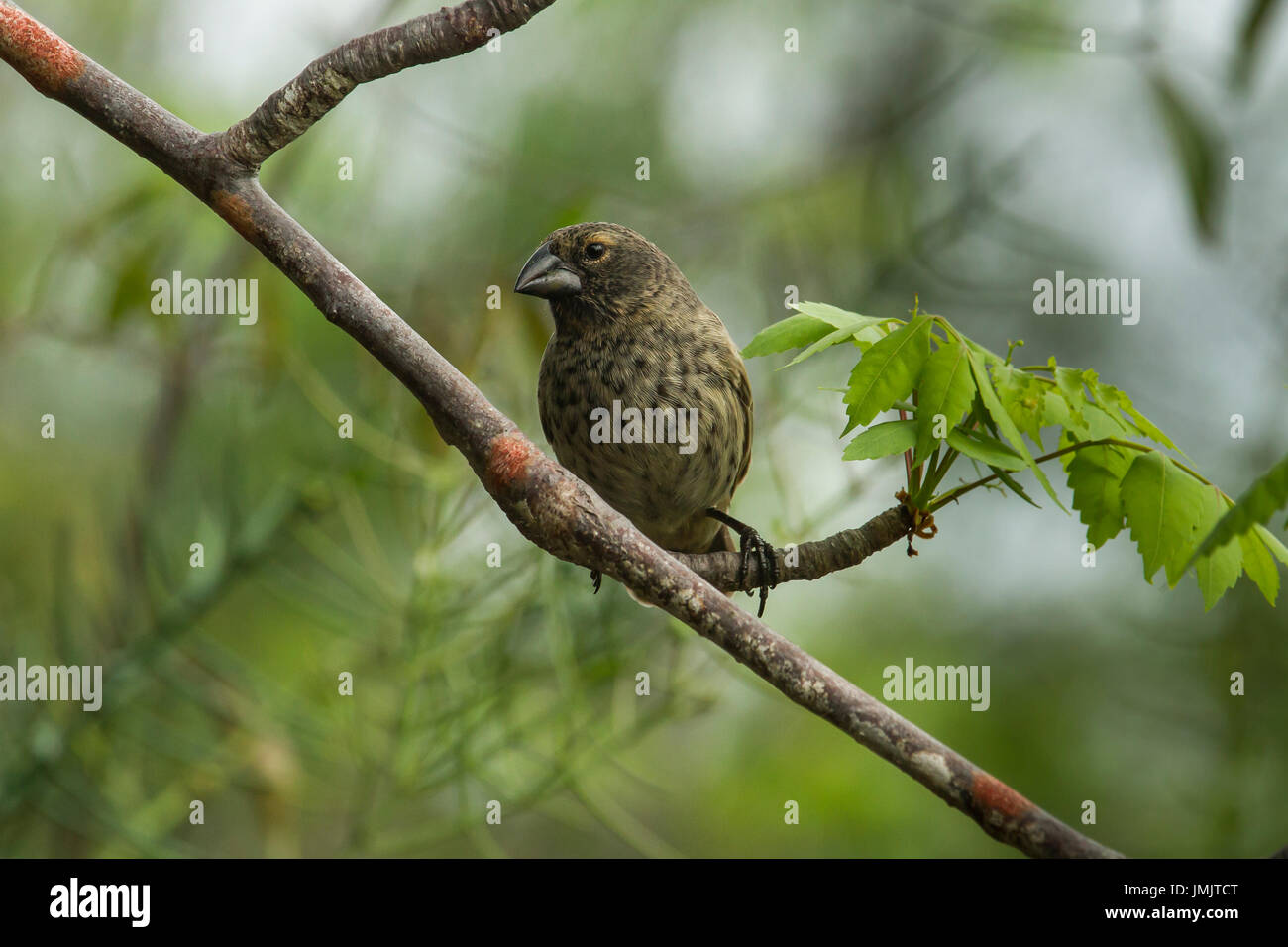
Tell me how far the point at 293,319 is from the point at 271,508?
1.78 metres

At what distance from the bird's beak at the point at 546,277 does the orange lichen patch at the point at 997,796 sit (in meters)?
2.11

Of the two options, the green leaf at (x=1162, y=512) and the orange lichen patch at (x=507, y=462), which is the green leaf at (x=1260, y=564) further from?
the orange lichen patch at (x=507, y=462)

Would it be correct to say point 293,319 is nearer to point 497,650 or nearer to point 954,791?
point 497,650

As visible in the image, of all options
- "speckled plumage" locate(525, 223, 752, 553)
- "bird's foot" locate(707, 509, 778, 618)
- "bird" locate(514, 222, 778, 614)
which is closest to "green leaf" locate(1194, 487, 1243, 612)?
"bird's foot" locate(707, 509, 778, 618)

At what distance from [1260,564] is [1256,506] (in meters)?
0.84

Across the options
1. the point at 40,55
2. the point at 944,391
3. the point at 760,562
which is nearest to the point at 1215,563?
the point at 944,391

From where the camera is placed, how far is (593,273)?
353cm

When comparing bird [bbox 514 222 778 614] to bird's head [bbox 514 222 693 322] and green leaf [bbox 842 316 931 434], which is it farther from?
green leaf [bbox 842 316 931 434]

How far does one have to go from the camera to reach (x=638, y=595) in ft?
6.26

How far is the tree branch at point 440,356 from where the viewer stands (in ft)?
5.69

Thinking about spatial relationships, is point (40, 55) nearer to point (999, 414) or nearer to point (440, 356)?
point (440, 356)

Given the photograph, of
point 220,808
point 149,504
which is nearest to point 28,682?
point 149,504

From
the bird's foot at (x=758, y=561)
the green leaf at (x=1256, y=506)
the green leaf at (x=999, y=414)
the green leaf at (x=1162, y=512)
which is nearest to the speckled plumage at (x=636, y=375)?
the bird's foot at (x=758, y=561)

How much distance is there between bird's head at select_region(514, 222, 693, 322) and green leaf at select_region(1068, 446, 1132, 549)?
1.76 m
